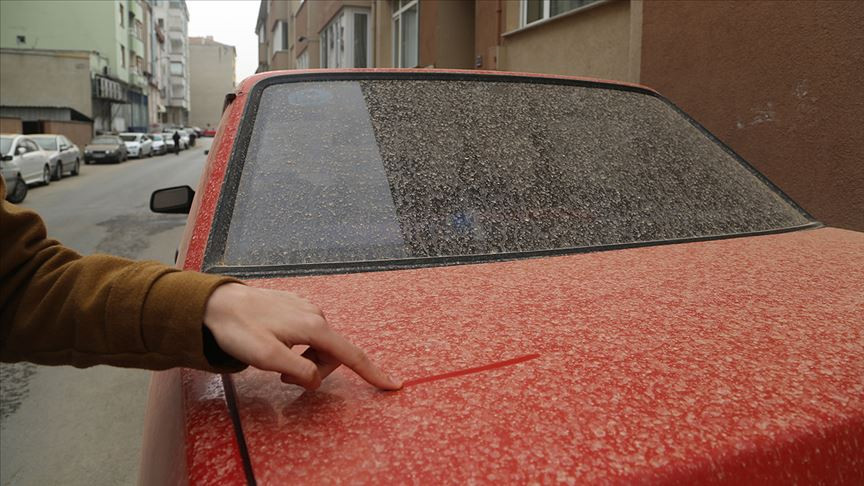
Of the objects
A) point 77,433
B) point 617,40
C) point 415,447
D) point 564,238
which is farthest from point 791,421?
point 617,40

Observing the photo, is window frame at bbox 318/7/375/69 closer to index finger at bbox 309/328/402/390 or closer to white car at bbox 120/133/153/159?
white car at bbox 120/133/153/159

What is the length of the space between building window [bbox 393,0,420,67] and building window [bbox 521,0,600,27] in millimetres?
5262

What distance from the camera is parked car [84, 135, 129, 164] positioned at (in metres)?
27.1

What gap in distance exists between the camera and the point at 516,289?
4.46 ft

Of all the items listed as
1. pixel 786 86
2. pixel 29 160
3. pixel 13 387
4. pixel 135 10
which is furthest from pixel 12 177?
pixel 135 10

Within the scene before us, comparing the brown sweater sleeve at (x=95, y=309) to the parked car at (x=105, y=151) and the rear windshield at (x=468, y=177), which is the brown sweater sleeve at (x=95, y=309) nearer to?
the rear windshield at (x=468, y=177)

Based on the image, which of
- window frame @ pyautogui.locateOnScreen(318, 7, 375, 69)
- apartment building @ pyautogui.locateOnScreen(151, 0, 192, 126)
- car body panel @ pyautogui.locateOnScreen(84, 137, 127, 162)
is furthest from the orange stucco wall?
apartment building @ pyautogui.locateOnScreen(151, 0, 192, 126)

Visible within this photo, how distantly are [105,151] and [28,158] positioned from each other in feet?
38.6

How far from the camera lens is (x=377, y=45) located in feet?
61.7

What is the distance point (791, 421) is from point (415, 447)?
0.49 metres

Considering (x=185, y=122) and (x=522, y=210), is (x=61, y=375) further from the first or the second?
(x=185, y=122)

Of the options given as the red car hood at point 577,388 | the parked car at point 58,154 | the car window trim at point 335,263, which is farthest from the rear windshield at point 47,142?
the red car hood at point 577,388

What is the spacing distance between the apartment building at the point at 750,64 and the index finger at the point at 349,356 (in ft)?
16.4

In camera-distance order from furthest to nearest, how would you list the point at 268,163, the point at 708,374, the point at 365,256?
1. the point at 268,163
2. the point at 365,256
3. the point at 708,374
